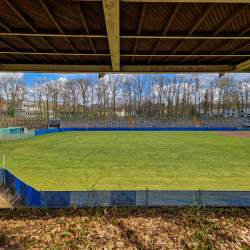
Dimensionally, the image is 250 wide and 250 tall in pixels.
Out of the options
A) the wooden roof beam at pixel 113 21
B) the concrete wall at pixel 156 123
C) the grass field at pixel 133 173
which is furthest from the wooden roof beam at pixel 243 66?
the concrete wall at pixel 156 123

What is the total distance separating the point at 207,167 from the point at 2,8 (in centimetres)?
1491

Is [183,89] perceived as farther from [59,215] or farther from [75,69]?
[59,215]

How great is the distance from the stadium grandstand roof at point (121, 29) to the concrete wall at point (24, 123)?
1288 inches

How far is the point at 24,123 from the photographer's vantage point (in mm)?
42500

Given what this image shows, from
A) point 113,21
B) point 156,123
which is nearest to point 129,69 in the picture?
point 113,21

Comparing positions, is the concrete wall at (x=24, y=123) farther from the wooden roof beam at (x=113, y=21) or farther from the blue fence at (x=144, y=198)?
the blue fence at (x=144, y=198)

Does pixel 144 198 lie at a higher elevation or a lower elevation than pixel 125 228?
higher

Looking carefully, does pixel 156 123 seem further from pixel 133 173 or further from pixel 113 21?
pixel 113 21

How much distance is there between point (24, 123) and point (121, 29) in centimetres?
4397

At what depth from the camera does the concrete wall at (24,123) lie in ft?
127

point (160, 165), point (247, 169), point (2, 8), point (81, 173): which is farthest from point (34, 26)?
point (247, 169)

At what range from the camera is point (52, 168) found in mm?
11867

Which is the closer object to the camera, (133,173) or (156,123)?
(133,173)

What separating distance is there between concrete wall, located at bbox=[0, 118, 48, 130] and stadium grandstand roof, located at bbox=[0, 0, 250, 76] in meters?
32.7
